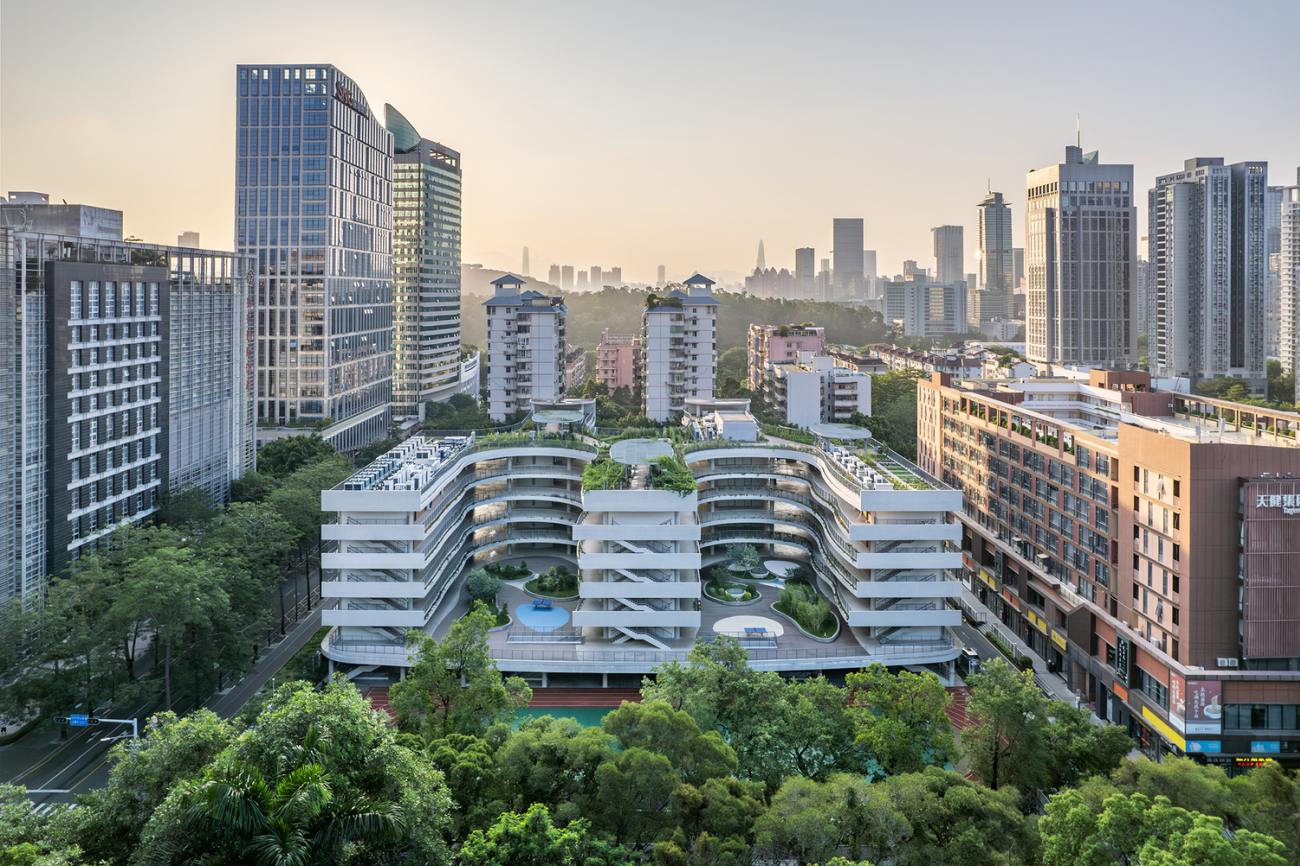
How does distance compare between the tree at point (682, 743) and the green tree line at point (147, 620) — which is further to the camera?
the green tree line at point (147, 620)

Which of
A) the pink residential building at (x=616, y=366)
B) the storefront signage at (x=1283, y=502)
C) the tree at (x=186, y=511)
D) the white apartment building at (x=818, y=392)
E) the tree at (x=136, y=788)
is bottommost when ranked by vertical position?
the tree at (x=136, y=788)

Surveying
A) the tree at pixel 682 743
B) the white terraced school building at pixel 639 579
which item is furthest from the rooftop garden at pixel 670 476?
the tree at pixel 682 743

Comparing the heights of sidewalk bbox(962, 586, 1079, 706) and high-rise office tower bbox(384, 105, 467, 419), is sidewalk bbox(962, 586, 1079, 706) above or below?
below

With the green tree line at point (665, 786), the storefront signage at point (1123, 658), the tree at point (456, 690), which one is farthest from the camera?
the storefront signage at point (1123, 658)

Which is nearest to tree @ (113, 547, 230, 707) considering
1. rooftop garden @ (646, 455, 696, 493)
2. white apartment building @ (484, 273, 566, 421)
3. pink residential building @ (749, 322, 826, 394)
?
rooftop garden @ (646, 455, 696, 493)

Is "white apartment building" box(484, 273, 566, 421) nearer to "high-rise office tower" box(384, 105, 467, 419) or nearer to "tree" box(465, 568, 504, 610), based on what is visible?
"high-rise office tower" box(384, 105, 467, 419)

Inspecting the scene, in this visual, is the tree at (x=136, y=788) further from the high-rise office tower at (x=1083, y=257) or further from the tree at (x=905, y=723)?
the high-rise office tower at (x=1083, y=257)

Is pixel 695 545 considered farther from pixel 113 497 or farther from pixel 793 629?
pixel 113 497
